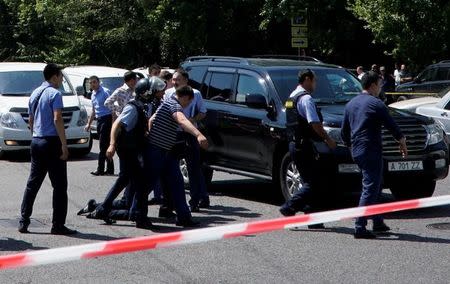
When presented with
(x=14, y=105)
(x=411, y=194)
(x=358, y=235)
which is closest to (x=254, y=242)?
(x=358, y=235)

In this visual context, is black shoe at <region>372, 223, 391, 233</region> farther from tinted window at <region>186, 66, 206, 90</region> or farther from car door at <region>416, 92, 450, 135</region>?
car door at <region>416, 92, 450, 135</region>

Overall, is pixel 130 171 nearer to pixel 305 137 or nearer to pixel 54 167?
pixel 54 167

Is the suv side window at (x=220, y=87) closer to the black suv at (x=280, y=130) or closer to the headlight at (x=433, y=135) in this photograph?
the black suv at (x=280, y=130)

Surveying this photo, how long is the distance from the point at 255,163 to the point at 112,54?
3216 cm

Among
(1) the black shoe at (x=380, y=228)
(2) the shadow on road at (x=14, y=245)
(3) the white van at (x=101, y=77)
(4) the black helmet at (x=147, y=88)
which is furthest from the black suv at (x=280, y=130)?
(3) the white van at (x=101, y=77)

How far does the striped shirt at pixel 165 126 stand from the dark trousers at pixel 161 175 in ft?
0.25

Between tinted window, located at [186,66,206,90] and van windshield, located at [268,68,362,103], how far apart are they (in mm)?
1664

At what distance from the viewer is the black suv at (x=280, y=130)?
11148mm

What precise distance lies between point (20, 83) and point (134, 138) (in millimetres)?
9374

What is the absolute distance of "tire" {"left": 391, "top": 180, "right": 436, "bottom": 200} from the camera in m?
12.1

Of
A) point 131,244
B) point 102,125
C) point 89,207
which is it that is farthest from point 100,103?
point 131,244

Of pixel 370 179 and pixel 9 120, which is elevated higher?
pixel 370 179

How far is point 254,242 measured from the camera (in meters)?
9.39

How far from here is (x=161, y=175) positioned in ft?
34.0
